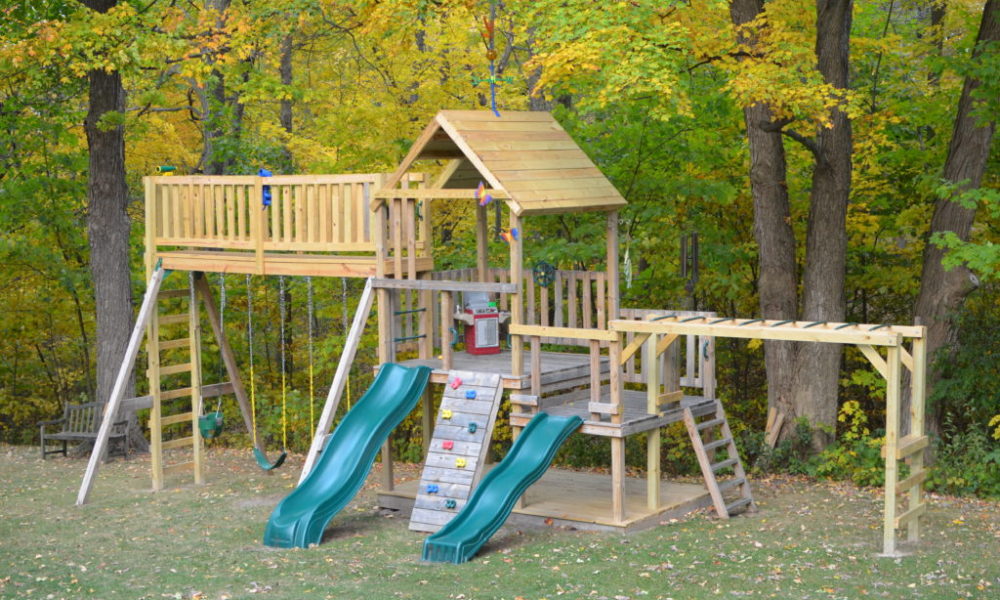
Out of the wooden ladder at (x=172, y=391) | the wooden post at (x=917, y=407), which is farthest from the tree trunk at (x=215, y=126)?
the wooden post at (x=917, y=407)

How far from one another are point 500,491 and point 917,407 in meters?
3.55

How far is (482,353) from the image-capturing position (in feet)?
40.3

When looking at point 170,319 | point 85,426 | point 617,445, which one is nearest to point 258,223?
point 170,319

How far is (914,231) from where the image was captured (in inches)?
594

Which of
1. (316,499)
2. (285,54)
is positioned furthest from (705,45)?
(285,54)

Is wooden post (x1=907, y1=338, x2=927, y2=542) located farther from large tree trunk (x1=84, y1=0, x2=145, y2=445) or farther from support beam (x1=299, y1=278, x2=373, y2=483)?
large tree trunk (x1=84, y1=0, x2=145, y2=445)

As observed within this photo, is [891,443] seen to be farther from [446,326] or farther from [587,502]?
[446,326]

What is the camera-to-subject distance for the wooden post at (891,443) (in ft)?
29.8

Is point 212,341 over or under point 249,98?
under

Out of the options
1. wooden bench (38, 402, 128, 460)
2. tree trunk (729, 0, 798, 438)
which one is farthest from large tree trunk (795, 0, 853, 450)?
wooden bench (38, 402, 128, 460)

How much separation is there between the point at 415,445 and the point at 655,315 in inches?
228

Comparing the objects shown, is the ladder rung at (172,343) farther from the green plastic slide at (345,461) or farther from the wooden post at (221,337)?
the green plastic slide at (345,461)

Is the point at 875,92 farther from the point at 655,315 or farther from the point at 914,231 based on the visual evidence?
the point at 655,315

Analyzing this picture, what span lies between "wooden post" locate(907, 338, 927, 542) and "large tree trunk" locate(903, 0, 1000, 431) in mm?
3669
